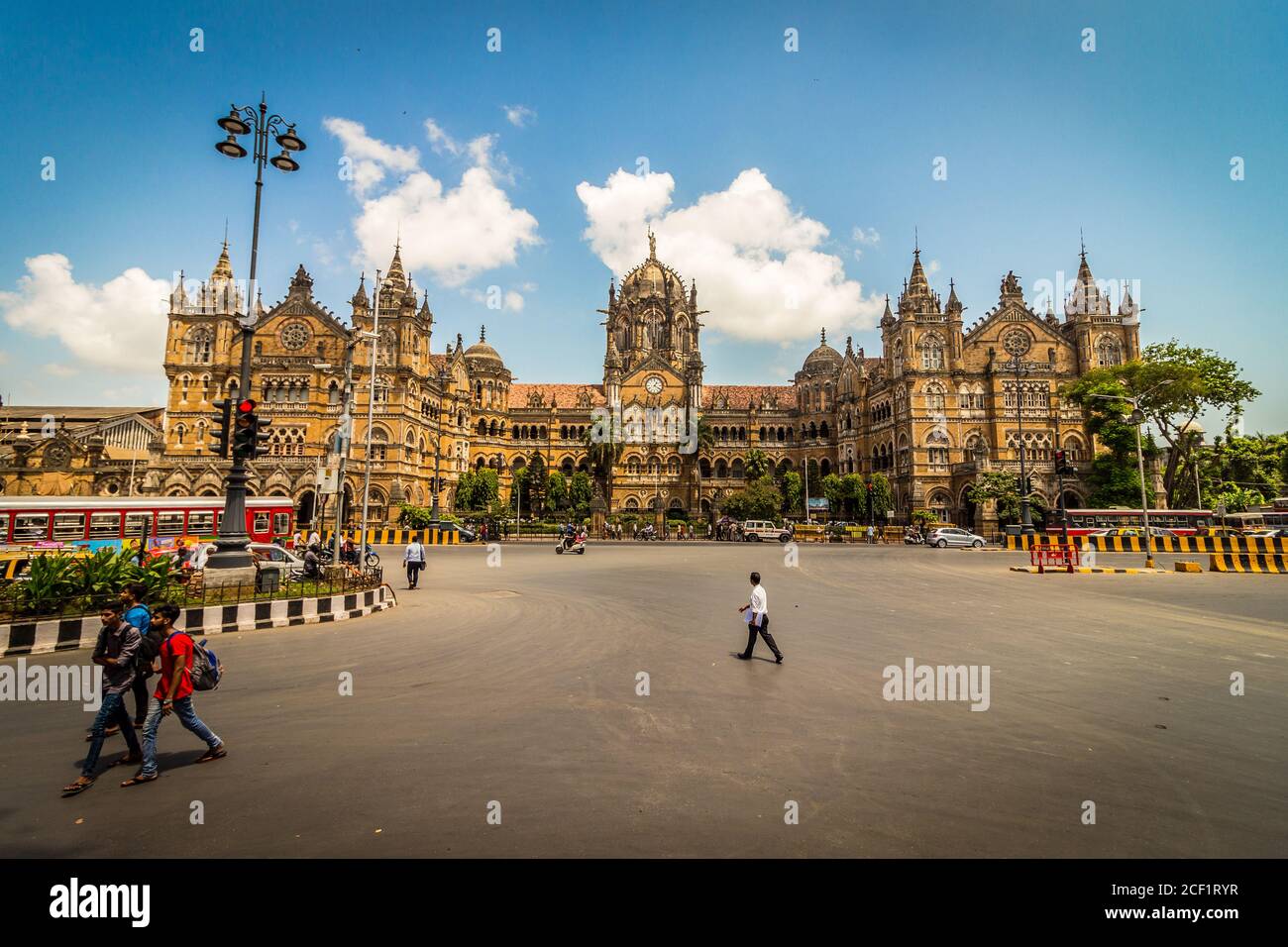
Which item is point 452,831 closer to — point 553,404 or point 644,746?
point 644,746

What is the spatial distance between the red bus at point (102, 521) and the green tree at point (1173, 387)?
5298cm

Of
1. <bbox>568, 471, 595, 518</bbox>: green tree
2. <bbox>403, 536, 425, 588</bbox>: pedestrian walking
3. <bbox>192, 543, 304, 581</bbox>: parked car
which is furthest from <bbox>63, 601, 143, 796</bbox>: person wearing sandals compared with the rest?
<bbox>568, 471, 595, 518</bbox>: green tree

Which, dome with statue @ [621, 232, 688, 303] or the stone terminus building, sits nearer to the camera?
the stone terminus building

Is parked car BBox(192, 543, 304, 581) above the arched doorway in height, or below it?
below

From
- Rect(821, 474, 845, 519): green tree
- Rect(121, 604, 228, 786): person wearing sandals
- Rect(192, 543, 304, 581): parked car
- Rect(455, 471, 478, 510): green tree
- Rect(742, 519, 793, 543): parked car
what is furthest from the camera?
Rect(821, 474, 845, 519): green tree

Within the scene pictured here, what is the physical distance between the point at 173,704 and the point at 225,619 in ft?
22.0

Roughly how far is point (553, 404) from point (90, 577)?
54.0 metres

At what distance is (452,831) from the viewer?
381 cm

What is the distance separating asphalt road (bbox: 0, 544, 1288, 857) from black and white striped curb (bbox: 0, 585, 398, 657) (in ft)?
1.31

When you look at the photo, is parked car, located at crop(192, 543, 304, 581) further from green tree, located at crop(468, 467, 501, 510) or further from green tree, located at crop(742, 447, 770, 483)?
green tree, located at crop(742, 447, 770, 483)

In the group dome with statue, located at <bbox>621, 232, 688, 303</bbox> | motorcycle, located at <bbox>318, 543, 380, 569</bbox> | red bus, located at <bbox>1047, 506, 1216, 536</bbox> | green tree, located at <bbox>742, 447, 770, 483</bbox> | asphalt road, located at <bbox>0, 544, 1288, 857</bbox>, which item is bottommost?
asphalt road, located at <bbox>0, 544, 1288, 857</bbox>

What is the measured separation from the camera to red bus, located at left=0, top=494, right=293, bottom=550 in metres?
19.1

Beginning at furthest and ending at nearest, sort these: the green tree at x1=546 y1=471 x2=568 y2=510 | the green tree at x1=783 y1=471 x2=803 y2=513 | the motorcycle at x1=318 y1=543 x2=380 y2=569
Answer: the green tree at x1=783 y1=471 x2=803 y2=513, the green tree at x1=546 y1=471 x2=568 y2=510, the motorcycle at x1=318 y1=543 x2=380 y2=569
